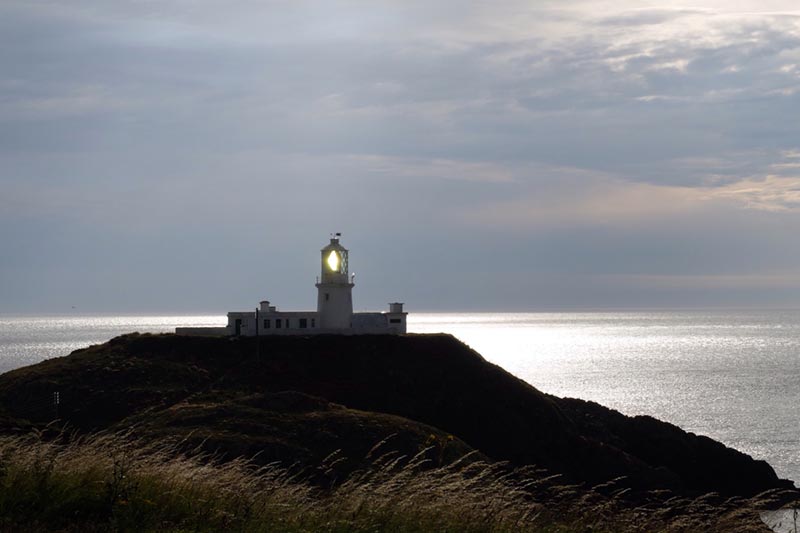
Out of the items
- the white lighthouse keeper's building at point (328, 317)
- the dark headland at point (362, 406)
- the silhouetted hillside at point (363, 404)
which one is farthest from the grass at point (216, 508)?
the white lighthouse keeper's building at point (328, 317)

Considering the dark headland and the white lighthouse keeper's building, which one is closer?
the dark headland

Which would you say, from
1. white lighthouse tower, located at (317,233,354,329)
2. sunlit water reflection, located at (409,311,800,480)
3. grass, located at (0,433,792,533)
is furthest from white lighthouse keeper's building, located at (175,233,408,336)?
grass, located at (0,433,792,533)

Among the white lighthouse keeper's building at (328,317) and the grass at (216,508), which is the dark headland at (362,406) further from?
the grass at (216,508)

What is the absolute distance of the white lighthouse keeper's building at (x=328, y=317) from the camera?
60938mm

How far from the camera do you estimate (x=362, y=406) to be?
50219 mm

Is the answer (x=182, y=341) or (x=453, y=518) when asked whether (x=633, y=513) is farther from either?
(x=182, y=341)

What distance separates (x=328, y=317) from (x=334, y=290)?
2.03 metres

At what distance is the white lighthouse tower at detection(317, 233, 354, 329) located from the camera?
208ft

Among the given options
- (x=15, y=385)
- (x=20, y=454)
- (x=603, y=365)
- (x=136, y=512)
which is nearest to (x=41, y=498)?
(x=136, y=512)

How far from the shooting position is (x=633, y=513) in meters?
12.0

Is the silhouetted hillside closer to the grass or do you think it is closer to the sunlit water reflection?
the sunlit water reflection

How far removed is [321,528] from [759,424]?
8525 centimetres

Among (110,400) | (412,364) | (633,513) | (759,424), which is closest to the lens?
(633,513)

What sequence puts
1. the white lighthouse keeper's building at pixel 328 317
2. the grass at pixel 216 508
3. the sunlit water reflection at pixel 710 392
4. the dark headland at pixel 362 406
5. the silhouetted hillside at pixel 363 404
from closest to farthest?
the grass at pixel 216 508 → the dark headland at pixel 362 406 → the silhouetted hillside at pixel 363 404 → the white lighthouse keeper's building at pixel 328 317 → the sunlit water reflection at pixel 710 392
